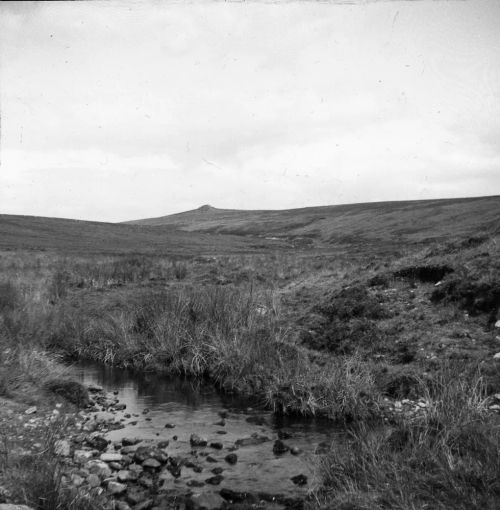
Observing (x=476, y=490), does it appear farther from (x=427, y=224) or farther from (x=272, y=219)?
(x=272, y=219)

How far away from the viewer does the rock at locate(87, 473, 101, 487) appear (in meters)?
6.73

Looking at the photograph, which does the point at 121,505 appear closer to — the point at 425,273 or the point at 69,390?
the point at 69,390

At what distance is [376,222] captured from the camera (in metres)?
103

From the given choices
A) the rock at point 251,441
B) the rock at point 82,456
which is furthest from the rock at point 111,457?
the rock at point 251,441

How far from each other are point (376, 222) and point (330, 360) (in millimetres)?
93669

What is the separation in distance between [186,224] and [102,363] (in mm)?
151425

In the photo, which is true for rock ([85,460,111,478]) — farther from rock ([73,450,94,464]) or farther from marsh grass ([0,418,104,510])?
marsh grass ([0,418,104,510])

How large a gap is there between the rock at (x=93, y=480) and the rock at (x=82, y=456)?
0.60 meters

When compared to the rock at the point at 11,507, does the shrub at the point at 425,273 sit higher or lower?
higher

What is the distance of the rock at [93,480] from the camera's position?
6.73 m

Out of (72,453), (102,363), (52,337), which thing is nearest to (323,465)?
(72,453)

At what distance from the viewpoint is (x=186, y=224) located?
165 metres

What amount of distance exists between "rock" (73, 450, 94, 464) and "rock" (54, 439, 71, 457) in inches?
4.6

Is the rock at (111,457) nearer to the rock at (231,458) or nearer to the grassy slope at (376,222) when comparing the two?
the rock at (231,458)
